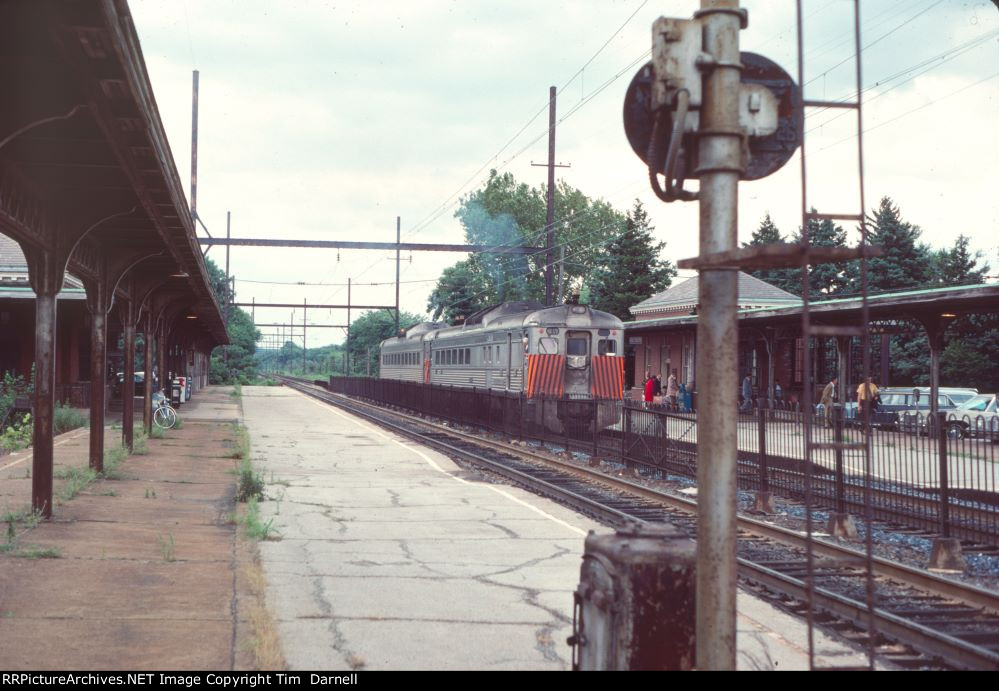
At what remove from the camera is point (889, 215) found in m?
50.0

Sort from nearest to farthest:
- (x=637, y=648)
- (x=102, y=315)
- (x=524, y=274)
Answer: (x=637, y=648)
(x=102, y=315)
(x=524, y=274)

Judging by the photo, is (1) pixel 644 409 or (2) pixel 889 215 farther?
(2) pixel 889 215

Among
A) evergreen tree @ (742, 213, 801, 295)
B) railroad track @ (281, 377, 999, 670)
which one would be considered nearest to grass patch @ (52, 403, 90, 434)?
railroad track @ (281, 377, 999, 670)

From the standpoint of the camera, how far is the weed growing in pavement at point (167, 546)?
8.26 metres

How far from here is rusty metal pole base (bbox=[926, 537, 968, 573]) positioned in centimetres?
888

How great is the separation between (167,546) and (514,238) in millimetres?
72099

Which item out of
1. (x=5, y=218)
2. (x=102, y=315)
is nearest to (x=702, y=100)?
(x=5, y=218)

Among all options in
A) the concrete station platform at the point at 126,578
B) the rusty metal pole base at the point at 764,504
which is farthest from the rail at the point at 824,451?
the concrete station platform at the point at 126,578

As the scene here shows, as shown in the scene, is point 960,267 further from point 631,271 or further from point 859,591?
point 859,591

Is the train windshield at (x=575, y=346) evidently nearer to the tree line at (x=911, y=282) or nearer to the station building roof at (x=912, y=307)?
the station building roof at (x=912, y=307)

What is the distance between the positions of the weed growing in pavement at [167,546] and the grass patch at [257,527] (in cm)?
75

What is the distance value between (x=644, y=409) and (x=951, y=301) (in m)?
6.57

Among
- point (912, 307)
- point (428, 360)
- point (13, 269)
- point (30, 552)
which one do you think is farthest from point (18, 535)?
point (428, 360)
